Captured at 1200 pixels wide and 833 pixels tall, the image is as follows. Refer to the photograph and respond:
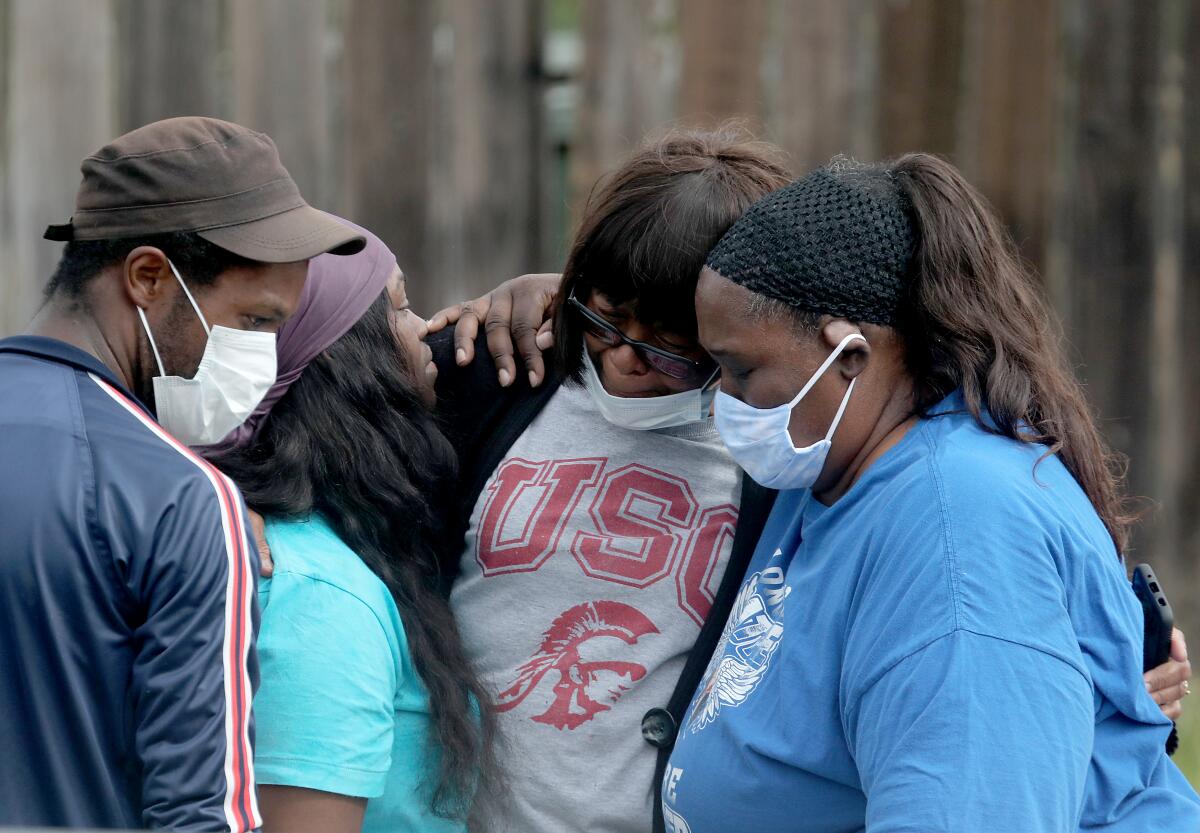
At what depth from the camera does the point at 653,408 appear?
90.5 inches

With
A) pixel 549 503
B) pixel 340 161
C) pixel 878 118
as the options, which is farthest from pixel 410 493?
pixel 878 118

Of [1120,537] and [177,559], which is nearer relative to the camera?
[177,559]

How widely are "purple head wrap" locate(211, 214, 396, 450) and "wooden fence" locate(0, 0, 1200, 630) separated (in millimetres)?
1858

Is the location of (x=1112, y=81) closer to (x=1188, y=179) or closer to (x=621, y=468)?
(x=1188, y=179)

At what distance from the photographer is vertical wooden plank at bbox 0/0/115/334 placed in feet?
13.1

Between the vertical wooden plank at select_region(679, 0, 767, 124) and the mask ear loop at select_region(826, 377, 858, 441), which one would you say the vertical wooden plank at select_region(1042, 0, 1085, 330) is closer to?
the vertical wooden plank at select_region(679, 0, 767, 124)

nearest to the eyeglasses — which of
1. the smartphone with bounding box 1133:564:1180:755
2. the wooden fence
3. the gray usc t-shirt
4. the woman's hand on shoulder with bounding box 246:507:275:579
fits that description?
the gray usc t-shirt

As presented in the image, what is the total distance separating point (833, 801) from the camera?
181 centimetres

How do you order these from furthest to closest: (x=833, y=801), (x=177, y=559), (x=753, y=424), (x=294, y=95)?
(x=294, y=95), (x=753, y=424), (x=833, y=801), (x=177, y=559)

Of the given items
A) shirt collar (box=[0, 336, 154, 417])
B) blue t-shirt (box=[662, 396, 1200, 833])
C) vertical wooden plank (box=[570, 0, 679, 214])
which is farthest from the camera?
vertical wooden plank (box=[570, 0, 679, 214])

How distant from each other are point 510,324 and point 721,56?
1924 millimetres

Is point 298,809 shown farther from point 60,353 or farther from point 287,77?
point 287,77

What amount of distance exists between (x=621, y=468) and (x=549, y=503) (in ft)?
0.47

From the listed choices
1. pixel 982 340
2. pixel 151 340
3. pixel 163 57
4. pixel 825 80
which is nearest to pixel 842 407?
pixel 982 340
